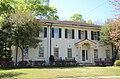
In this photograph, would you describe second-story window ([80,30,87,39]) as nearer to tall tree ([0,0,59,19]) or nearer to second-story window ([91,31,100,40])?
second-story window ([91,31,100,40])

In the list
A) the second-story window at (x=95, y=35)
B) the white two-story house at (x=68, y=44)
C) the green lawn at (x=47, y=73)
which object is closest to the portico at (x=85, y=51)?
the white two-story house at (x=68, y=44)

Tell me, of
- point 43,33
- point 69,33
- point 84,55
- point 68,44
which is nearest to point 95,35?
point 84,55

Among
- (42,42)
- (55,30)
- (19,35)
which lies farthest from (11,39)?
(55,30)

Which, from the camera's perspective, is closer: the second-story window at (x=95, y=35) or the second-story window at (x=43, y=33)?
the second-story window at (x=43, y=33)

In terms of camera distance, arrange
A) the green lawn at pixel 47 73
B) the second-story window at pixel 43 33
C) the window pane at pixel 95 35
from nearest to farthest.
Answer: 1. the green lawn at pixel 47 73
2. the second-story window at pixel 43 33
3. the window pane at pixel 95 35

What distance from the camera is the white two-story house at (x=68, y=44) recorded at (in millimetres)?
31906

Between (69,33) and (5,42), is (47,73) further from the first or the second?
(69,33)

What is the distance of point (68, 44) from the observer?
33.6 metres

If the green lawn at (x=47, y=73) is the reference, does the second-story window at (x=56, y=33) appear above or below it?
above

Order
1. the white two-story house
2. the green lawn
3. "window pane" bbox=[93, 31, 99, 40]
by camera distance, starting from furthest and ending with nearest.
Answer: "window pane" bbox=[93, 31, 99, 40] < the white two-story house < the green lawn

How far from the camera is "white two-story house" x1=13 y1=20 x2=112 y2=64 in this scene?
1256 inches

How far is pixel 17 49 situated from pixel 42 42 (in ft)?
13.1

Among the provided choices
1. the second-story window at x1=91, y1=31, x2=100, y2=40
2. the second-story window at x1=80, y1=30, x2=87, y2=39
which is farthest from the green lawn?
the second-story window at x1=91, y1=31, x2=100, y2=40

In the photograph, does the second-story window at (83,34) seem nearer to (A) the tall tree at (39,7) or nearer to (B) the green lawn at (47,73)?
(A) the tall tree at (39,7)
